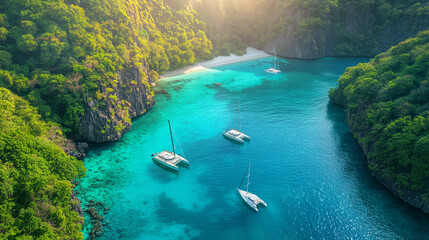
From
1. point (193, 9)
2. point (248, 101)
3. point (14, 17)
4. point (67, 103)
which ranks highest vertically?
point (193, 9)

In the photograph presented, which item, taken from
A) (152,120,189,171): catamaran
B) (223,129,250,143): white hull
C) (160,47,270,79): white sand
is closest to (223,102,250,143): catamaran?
(223,129,250,143): white hull

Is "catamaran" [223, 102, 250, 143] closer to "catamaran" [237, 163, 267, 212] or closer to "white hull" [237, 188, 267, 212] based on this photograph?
"catamaran" [237, 163, 267, 212]

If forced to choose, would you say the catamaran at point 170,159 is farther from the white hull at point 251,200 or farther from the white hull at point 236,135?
the white hull at point 251,200

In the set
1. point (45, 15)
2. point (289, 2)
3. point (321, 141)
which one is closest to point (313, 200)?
point (321, 141)

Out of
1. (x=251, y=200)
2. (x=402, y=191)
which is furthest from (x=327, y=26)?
(x=251, y=200)

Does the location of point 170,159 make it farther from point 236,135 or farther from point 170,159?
point 236,135

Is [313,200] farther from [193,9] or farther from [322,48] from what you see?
[193,9]
